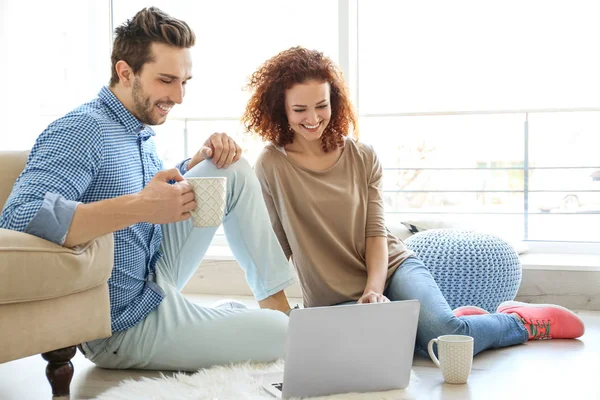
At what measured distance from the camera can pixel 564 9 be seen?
164 inches

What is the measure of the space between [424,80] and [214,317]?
2.42 metres

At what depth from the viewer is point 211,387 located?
2.22 meters

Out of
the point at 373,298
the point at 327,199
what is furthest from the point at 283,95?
the point at 373,298

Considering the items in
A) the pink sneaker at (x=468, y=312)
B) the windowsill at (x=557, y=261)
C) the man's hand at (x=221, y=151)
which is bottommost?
the pink sneaker at (x=468, y=312)

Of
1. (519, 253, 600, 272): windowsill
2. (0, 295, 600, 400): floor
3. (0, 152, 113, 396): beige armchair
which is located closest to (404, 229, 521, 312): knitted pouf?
(0, 295, 600, 400): floor

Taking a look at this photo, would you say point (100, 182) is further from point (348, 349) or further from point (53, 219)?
point (348, 349)

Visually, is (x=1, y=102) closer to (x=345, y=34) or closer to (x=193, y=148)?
(x=193, y=148)

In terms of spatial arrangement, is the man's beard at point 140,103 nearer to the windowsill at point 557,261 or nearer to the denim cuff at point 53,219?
the denim cuff at point 53,219

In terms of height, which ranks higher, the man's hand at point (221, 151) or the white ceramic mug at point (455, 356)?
the man's hand at point (221, 151)

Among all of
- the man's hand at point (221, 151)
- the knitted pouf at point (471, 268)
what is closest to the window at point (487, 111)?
the knitted pouf at point (471, 268)

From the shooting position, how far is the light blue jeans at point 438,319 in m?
2.62

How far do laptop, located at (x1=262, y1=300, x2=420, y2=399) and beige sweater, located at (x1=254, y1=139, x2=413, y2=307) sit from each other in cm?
63

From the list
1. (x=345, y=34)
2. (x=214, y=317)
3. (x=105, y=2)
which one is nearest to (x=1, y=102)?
(x=105, y=2)

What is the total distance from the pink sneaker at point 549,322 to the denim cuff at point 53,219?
1739 millimetres
